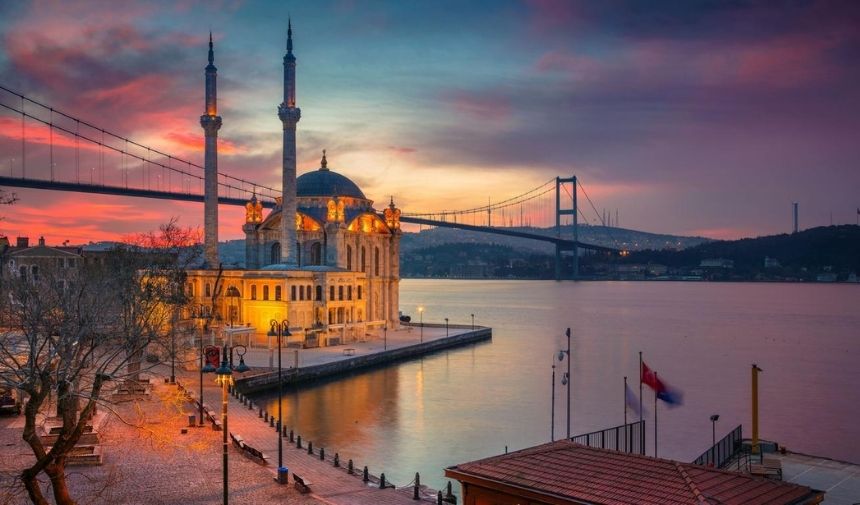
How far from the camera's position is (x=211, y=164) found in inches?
2202

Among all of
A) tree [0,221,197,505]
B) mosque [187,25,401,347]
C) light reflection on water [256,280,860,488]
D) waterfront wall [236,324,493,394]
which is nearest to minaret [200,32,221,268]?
mosque [187,25,401,347]

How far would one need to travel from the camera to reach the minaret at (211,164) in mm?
54562

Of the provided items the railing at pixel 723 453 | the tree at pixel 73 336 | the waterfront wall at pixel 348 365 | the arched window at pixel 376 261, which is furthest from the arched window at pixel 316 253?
the railing at pixel 723 453

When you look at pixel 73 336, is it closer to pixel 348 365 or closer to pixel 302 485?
pixel 302 485

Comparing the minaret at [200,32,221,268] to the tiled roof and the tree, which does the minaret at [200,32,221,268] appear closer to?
the tree

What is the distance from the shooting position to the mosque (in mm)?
49250

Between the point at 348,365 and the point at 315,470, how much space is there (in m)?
22.9

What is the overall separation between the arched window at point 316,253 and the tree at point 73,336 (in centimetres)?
825

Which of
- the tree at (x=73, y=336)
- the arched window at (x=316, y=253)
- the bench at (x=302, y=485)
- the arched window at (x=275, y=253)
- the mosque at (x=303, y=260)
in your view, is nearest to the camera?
the tree at (x=73, y=336)

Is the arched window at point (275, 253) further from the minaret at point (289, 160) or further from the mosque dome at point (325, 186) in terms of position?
the minaret at point (289, 160)

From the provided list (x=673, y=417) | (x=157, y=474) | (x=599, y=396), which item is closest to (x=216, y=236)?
(x=599, y=396)

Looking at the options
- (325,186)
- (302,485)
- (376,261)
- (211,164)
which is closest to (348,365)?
(376,261)

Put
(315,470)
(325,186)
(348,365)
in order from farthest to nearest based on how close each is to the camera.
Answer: (325,186), (348,365), (315,470)

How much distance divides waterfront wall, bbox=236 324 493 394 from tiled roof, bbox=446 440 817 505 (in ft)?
78.1
